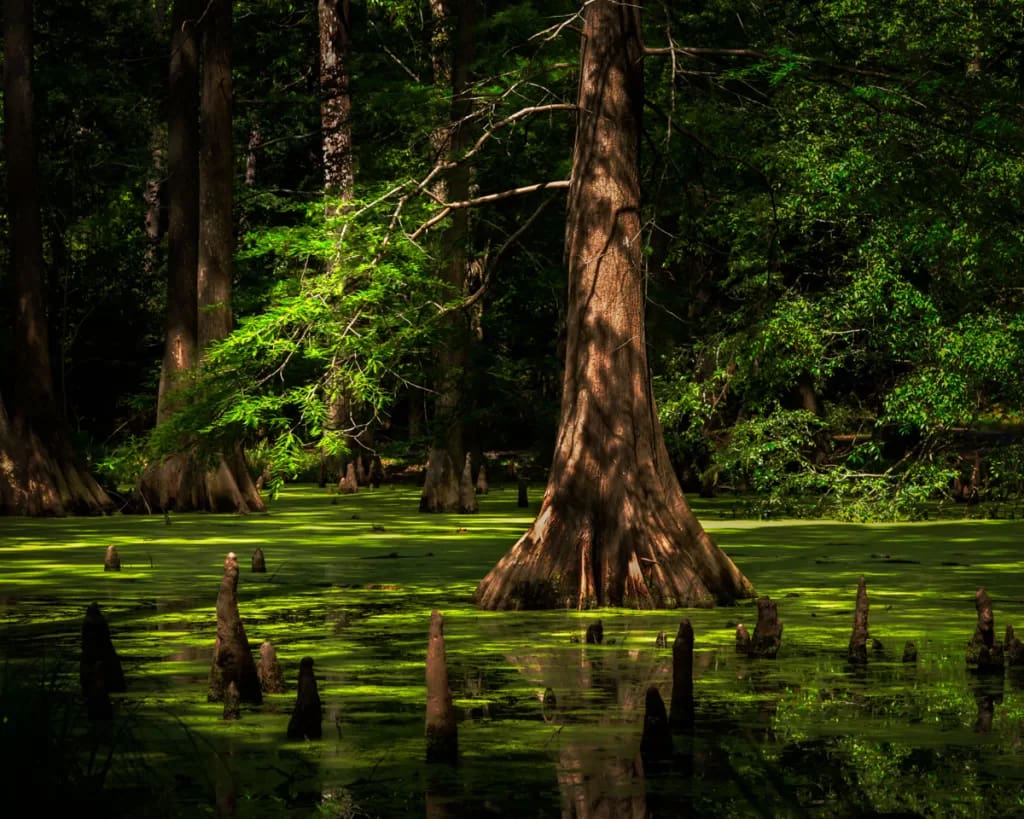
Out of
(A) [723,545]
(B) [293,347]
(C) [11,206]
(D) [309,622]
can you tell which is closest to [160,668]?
(D) [309,622]

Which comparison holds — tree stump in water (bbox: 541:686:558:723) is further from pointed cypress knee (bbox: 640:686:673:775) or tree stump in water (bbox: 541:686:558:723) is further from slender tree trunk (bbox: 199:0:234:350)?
slender tree trunk (bbox: 199:0:234:350)

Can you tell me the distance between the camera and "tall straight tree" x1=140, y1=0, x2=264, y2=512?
32.0m

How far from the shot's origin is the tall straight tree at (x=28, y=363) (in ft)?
95.4

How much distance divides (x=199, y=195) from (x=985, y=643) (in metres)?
23.7

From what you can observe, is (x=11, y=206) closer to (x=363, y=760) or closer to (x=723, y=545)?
(x=723, y=545)

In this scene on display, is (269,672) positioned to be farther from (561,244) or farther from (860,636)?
(561,244)

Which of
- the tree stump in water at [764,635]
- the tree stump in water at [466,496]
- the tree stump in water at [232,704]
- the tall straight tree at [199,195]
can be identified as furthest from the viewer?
the tall straight tree at [199,195]

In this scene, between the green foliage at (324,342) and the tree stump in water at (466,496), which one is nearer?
the green foliage at (324,342)

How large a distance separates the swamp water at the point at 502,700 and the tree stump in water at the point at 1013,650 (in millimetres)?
332

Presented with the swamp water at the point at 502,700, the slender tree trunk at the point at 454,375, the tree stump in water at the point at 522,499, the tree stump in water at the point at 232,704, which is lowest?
the swamp water at the point at 502,700

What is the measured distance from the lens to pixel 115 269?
41875 millimetres

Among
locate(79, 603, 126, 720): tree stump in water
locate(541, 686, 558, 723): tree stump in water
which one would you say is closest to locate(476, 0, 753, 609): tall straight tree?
locate(541, 686, 558, 723): tree stump in water

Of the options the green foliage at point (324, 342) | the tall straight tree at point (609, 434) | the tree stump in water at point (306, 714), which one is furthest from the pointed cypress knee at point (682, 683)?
the green foliage at point (324, 342)

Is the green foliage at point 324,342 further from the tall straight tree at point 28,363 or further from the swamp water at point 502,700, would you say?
the tall straight tree at point 28,363
